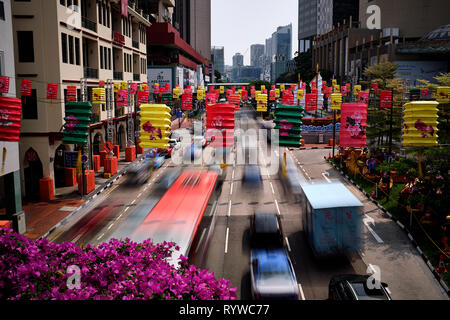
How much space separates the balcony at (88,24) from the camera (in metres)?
39.3

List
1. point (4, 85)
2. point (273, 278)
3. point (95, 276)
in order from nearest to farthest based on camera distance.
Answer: point (95, 276) < point (273, 278) < point (4, 85)

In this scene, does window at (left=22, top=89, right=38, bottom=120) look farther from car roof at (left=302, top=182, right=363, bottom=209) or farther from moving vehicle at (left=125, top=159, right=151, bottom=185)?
car roof at (left=302, top=182, right=363, bottom=209)

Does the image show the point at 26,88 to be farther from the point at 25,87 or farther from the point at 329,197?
the point at 329,197

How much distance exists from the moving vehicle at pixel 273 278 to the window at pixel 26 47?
24986 mm

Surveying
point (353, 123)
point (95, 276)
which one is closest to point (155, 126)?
point (353, 123)

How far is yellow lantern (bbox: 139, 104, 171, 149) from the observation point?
27.2 meters

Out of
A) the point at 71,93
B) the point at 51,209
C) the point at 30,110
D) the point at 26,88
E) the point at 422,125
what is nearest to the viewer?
the point at 422,125

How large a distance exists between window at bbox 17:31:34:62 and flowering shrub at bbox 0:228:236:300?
1049 inches

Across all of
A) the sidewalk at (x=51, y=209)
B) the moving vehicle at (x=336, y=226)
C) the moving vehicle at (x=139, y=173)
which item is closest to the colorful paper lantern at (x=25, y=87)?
the sidewalk at (x=51, y=209)

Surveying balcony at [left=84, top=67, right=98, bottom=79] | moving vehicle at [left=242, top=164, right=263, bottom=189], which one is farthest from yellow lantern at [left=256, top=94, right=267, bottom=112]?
balcony at [left=84, top=67, right=98, bottom=79]

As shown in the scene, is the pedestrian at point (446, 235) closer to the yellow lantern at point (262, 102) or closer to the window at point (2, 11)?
the window at point (2, 11)

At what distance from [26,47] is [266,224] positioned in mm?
23920

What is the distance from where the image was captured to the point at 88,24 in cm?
4088
